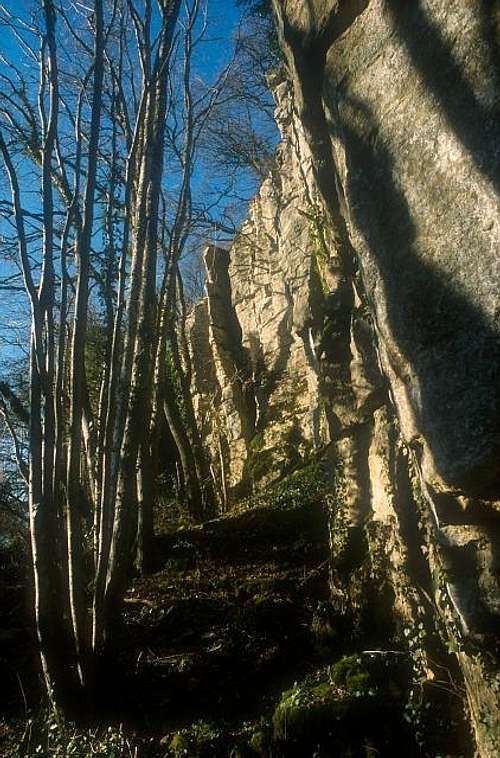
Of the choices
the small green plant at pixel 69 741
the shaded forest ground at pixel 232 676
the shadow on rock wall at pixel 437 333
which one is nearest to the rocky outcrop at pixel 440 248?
the shadow on rock wall at pixel 437 333

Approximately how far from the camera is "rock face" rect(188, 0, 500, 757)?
113 inches

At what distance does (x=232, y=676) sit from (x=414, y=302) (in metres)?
3.77

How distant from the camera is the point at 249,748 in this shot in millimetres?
3785

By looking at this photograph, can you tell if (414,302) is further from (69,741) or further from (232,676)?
(69,741)

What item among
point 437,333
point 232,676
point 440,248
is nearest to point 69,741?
point 232,676

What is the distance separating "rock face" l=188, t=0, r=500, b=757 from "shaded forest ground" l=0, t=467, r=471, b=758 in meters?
0.45

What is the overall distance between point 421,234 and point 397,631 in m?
3.57

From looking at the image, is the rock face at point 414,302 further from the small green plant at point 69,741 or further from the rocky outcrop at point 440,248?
the small green plant at point 69,741

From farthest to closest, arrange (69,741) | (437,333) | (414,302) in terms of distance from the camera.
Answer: (69,741) < (414,302) < (437,333)

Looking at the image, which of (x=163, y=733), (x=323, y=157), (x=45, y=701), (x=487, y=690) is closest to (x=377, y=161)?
(x=323, y=157)

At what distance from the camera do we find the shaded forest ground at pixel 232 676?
152 inches

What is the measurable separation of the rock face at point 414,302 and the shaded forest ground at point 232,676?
0.45 metres

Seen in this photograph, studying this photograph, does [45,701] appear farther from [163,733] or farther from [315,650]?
[315,650]

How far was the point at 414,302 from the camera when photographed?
3.24 m
